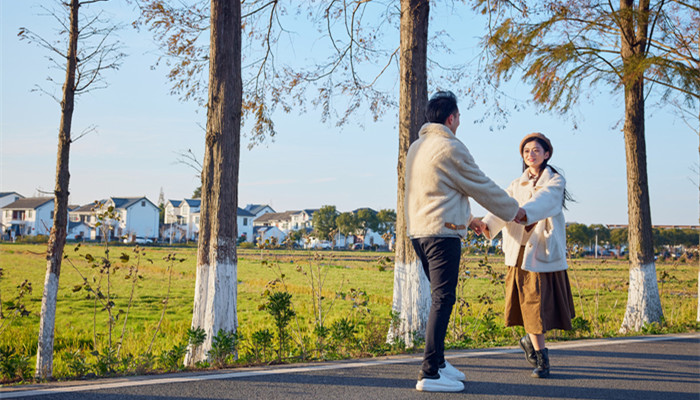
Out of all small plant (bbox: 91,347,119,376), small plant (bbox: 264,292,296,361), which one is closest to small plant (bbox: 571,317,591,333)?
small plant (bbox: 264,292,296,361)

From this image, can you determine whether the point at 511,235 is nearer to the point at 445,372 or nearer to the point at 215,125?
the point at 445,372

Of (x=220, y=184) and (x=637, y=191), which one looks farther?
(x=637, y=191)

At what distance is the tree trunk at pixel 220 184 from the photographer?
18.4 feet

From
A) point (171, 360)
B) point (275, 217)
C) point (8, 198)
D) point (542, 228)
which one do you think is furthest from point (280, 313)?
point (275, 217)

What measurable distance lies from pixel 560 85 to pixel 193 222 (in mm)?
93600

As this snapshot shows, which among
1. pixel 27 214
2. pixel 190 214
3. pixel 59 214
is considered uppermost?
pixel 190 214

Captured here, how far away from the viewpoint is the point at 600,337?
270 inches

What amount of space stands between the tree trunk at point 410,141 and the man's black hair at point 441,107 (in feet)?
8.74

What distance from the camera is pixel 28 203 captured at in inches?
3435

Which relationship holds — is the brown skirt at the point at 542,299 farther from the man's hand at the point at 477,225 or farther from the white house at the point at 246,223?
the white house at the point at 246,223

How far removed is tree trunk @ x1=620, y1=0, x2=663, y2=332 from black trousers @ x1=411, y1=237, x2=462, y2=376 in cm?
615

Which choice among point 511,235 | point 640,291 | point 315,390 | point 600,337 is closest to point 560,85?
point 640,291

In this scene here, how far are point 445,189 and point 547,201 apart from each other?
3.08 feet

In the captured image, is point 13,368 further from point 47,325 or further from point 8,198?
point 8,198
